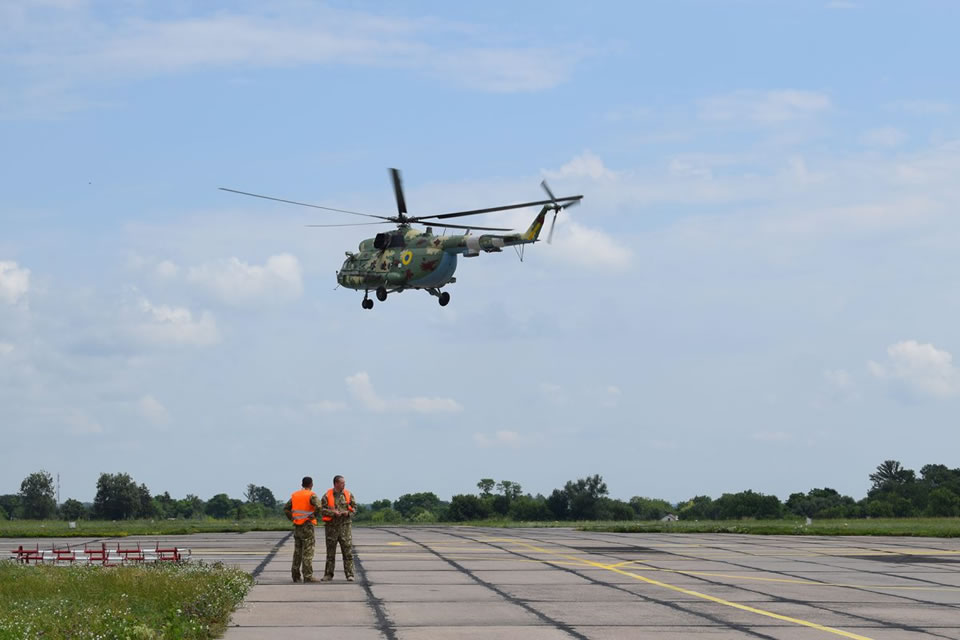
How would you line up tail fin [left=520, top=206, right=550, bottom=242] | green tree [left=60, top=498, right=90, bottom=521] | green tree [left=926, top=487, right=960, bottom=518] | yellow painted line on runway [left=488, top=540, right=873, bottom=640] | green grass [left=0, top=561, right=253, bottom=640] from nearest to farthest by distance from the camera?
green grass [left=0, top=561, right=253, bottom=640] < yellow painted line on runway [left=488, top=540, right=873, bottom=640] < tail fin [left=520, top=206, right=550, bottom=242] < green tree [left=926, top=487, right=960, bottom=518] < green tree [left=60, top=498, right=90, bottom=521]

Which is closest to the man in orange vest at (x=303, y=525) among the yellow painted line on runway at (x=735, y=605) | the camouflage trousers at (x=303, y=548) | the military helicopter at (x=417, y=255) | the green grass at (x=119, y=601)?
the camouflage trousers at (x=303, y=548)

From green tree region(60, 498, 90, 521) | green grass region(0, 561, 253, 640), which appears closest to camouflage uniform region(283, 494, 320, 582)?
green grass region(0, 561, 253, 640)

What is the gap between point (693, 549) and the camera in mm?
35625

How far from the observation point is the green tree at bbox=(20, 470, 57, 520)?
5290 inches

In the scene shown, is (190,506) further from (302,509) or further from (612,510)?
(302,509)

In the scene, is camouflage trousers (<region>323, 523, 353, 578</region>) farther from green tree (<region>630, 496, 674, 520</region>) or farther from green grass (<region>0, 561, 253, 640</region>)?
green tree (<region>630, 496, 674, 520</region>)

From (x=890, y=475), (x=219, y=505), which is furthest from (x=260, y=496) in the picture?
(x=890, y=475)

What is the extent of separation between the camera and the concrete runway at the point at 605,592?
1700 centimetres

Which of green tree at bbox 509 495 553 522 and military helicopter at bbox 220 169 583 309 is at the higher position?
military helicopter at bbox 220 169 583 309

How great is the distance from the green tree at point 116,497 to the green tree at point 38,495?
2240cm

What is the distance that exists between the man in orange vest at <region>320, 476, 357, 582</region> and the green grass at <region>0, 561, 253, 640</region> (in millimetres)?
2204

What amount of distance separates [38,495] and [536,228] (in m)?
102

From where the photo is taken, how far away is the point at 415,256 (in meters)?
52.9

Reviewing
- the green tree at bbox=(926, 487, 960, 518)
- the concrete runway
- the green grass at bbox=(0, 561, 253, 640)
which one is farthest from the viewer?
the green tree at bbox=(926, 487, 960, 518)
